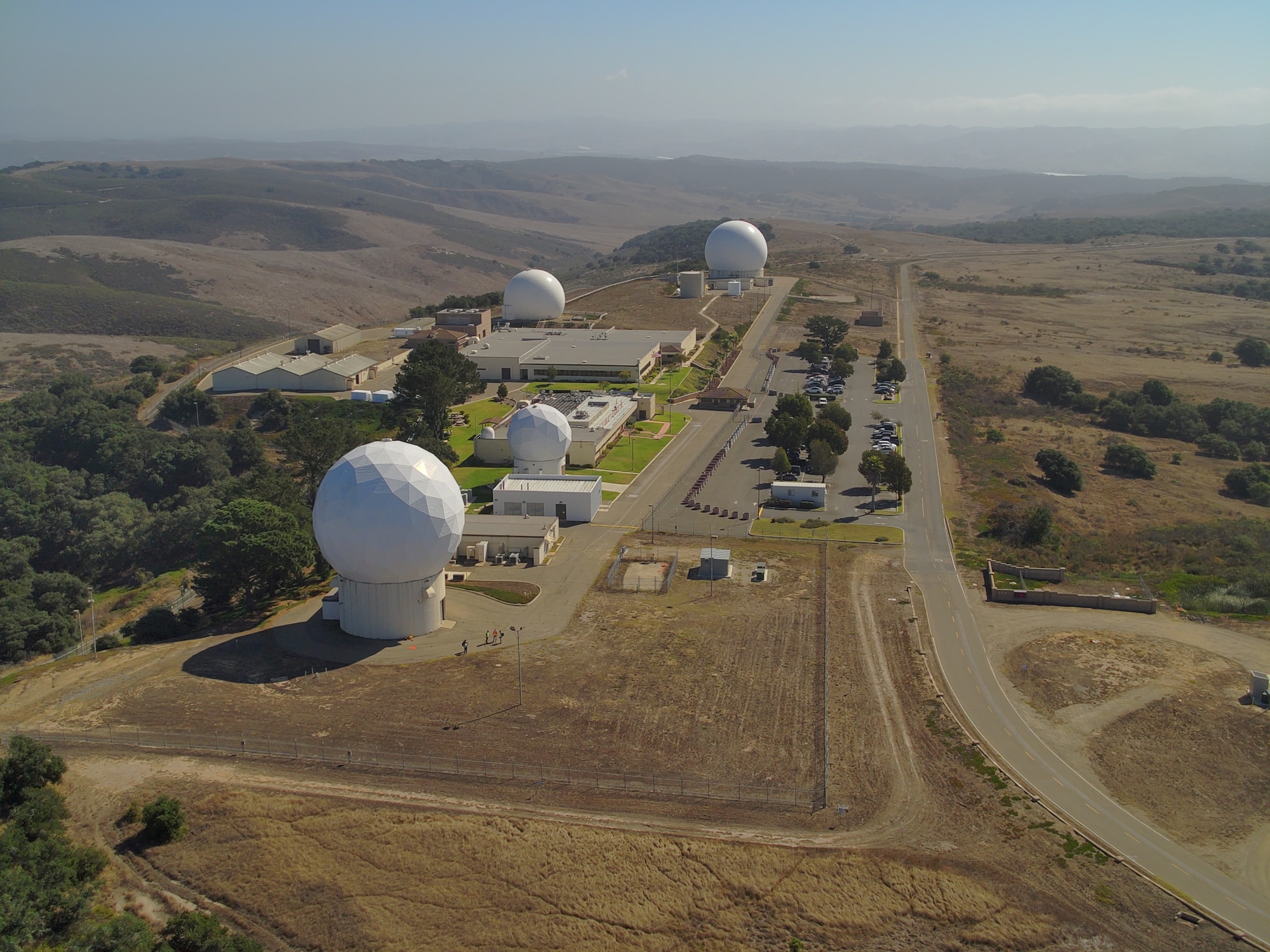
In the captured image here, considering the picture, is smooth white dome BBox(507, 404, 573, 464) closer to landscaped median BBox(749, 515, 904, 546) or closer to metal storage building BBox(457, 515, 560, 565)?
metal storage building BBox(457, 515, 560, 565)

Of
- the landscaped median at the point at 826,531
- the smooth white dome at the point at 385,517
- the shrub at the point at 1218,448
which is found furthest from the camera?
the shrub at the point at 1218,448

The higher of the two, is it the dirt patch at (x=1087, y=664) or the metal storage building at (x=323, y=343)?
the metal storage building at (x=323, y=343)

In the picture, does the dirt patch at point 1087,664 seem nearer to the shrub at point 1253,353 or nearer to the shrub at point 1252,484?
the shrub at point 1252,484

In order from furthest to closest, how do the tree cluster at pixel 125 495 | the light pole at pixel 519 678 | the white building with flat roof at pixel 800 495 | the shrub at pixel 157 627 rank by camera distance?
the white building with flat roof at pixel 800 495 < the tree cluster at pixel 125 495 < the shrub at pixel 157 627 < the light pole at pixel 519 678

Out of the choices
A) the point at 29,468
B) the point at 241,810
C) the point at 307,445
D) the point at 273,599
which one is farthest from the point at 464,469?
the point at 241,810

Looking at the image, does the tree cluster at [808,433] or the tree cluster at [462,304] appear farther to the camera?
the tree cluster at [462,304]

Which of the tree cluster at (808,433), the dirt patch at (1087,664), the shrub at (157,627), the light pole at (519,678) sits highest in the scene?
the tree cluster at (808,433)

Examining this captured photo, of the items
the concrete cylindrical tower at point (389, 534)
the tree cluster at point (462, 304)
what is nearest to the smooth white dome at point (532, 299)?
the tree cluster at point (462, 304)

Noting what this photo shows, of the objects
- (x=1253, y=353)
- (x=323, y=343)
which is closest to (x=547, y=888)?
(x=323, y=343)

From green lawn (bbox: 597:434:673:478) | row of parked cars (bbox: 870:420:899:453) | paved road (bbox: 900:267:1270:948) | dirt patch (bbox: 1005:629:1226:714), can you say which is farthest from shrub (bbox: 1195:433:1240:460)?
green lawn (bbox: 597:434:673:478)
